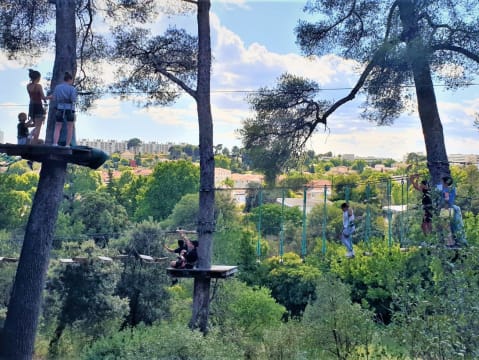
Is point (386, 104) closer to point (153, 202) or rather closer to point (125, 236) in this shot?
point (125, 236)

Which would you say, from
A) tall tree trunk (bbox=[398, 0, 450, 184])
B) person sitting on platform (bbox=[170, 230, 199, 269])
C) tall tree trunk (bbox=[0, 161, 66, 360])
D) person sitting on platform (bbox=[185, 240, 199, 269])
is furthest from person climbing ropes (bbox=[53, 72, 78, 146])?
tall tree trunk (bbox=[398, 0, 450, 184])

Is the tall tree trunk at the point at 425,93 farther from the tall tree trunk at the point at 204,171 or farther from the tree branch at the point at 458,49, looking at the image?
the tall tree trunk at the point at 204,171

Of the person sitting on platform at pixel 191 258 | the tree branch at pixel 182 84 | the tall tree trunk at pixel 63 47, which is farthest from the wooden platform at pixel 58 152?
the tree branch at pixel 182 84

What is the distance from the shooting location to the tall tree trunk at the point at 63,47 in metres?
8.51

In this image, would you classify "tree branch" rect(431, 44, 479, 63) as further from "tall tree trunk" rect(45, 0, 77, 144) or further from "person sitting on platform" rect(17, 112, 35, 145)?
"person sitting on platform" rect(17, 112, 35, 145)

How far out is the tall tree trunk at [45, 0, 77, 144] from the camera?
851 centimetres

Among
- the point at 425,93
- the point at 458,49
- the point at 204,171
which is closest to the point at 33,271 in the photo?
the point at 204,171

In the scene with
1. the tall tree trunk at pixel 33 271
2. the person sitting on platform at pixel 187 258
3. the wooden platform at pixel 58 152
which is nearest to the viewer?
the wooden platform at pixel 58 152

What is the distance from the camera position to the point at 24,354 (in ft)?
26.3

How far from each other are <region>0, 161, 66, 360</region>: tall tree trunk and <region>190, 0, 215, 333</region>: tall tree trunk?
2.45 m

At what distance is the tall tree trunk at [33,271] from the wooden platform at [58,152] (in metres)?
0.81

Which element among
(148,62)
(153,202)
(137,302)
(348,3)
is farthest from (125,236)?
(153,202)

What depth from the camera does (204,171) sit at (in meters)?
10.2

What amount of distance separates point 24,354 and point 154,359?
1.76 m
